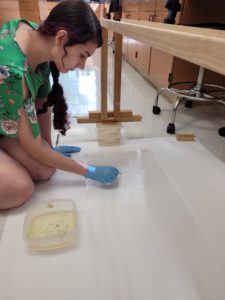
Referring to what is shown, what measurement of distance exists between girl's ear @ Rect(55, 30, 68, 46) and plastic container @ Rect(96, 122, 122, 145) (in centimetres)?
60

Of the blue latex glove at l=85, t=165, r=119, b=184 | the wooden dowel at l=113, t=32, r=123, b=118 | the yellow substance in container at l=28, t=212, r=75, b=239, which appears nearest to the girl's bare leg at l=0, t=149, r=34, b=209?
the yellow substance in container at l=28, t=212, r=75, b=239

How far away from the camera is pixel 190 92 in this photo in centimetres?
160

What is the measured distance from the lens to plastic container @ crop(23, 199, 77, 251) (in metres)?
0.71

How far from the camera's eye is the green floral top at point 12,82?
2.25ft

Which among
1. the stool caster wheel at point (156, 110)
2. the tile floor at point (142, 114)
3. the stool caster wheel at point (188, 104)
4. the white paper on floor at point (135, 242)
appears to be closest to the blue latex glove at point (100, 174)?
the white paper on floor at point (135, 242)

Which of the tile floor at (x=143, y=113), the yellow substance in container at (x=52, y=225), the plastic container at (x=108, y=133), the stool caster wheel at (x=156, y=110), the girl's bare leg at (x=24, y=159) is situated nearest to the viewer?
the yellow substance in container at (x=52, y=225)

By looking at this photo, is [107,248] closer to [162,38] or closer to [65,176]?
[65,176]

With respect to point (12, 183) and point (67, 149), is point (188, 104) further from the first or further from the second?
point (12, 183)

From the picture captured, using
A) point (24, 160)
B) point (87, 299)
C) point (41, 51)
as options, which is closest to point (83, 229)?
point (87, 299)

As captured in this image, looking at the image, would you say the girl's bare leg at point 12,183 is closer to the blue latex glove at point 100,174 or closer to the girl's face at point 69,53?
the blue latex glove at point 100,174

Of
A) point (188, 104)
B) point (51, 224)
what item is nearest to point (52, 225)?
point (51, 224)

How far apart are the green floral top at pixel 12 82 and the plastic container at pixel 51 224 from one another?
0.83ft

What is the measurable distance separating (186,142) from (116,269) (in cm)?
83

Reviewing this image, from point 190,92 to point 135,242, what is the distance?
3.80 feet
